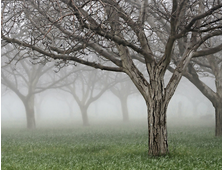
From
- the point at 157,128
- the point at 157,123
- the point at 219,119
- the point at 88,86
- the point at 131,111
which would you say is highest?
the point at 88,86

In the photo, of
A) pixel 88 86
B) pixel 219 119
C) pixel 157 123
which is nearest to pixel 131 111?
pixel 88 86

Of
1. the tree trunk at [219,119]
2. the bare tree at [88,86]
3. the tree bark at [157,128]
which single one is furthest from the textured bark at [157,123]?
the bare tree at [88,86]

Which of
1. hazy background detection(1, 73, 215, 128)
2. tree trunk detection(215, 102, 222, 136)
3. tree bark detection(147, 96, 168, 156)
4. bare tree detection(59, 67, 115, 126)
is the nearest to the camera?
tree bark detection(147, 96, 168, 156)

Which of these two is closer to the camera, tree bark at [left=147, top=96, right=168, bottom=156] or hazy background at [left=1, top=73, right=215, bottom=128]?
tree bark at [left=147, top=96, right=168, bottom=156]

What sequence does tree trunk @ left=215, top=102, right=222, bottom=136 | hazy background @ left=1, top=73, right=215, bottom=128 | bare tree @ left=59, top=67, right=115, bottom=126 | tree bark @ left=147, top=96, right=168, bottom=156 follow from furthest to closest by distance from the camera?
1. hazy background @ left=1, top=73, right=215, bottom=128
2. bare tree @ left=59, top=67, right=115, bottom=126
3. tree trunk @ left=215, top=102, right=222, bottom=136
4. tree bark @ left=147, top=96, right=168, bottom=156

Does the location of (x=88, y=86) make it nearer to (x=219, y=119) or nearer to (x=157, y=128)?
(x=219, y=119)

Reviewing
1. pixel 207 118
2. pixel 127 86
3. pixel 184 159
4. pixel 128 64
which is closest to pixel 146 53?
pixel 128 64

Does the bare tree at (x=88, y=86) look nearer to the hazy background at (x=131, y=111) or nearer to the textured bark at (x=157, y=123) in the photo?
the hazy background at (x=131, y=111)

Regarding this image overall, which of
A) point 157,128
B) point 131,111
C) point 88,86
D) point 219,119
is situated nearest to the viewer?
point 157,128

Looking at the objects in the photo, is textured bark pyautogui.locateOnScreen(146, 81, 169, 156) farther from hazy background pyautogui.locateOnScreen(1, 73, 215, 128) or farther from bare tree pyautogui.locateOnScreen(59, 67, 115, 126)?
hazy background pyautogui.locateOnScreen(1, 73, 215, 128)

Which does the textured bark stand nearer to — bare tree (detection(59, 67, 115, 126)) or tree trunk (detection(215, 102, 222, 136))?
tree trunk (detection(215, 102, 222, 136))

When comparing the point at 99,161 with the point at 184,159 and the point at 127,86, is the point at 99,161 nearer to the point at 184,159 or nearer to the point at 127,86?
the point at 184,159

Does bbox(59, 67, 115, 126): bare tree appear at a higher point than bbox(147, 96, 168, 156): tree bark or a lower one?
higher

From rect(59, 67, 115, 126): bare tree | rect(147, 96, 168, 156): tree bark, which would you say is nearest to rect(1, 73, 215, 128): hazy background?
rect(59, 67, 115, 126): bare tree
